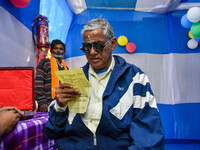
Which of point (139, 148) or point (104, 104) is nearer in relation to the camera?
point (139, 148)

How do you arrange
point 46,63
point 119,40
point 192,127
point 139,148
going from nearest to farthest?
point 139,148
point 46,63
point 192,127
point 119,40

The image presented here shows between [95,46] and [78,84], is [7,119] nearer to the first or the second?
[78,84]

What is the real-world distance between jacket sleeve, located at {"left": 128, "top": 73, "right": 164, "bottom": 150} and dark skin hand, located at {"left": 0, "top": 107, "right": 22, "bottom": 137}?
0.70 metres

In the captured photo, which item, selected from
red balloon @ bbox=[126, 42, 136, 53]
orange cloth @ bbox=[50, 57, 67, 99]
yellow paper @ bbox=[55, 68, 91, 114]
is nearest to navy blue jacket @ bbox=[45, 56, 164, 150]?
yellow paper @ bbox=[55, 68, 91, 114]

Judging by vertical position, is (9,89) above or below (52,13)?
below

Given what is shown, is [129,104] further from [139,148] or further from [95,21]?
[95,21]

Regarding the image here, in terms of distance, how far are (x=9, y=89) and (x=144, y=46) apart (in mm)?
3387

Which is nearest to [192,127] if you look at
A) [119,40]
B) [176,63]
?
[176,63]

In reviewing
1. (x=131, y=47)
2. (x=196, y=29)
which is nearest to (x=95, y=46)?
(x=196, y=29)

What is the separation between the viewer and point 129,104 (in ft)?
Answer: 3.62

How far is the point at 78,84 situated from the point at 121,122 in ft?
1.25

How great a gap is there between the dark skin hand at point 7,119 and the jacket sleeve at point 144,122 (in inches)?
27.5

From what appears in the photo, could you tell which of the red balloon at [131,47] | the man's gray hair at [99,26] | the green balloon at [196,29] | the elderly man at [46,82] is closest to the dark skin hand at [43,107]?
the elderly man at [46,82]

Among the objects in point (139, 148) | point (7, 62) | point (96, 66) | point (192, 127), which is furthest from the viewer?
point (192, 127)
